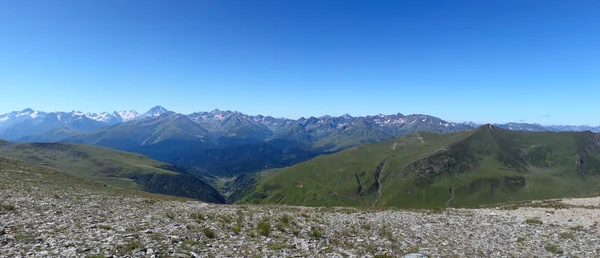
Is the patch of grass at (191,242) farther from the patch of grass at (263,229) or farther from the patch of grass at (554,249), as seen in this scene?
the patch of grass at (554,249)

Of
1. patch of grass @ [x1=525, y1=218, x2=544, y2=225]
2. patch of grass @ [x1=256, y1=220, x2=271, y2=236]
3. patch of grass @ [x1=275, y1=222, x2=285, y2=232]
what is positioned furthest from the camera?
patch of grass @ [x1=525, y1=218, x2=544, y2=225]

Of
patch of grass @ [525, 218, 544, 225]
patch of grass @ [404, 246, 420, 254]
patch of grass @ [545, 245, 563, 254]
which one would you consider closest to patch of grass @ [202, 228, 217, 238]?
patch of grass @ [404, 246, 420, 254]

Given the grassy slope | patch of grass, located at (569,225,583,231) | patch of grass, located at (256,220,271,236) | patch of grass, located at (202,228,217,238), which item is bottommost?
the grassy slope

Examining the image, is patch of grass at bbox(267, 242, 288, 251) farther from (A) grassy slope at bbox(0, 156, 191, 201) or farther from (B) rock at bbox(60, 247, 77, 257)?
(A) grassy slope at bbox(0, 156, 191, 201)

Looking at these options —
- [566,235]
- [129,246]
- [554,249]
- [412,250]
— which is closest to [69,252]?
[129,246]

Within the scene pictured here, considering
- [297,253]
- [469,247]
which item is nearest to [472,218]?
[469,247]

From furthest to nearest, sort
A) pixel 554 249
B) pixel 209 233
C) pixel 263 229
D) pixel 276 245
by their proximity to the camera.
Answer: pixel 263 229 → pixel 554 249 → pixel 209 233 → pixel 276 245

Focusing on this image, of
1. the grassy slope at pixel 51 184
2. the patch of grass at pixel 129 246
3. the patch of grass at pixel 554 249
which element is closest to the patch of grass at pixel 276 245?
the patch of grass at pixel 129 246

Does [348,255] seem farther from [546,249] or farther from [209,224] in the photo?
[546,249]

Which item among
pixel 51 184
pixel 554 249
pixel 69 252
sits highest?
pixel 69 252

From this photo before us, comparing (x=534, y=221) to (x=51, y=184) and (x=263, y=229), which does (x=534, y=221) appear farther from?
(x=51, y=184)

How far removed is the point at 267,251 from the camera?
13.9 m

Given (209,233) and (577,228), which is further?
(577,228)

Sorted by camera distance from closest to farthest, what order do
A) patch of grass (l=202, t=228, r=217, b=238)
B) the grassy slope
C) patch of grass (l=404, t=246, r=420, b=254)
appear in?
1. patch of grass (l=404, t=246, r=420, b=254)
2. patch of grass (l=202, t=228, r=217, b=238)
3. the grassy slope
